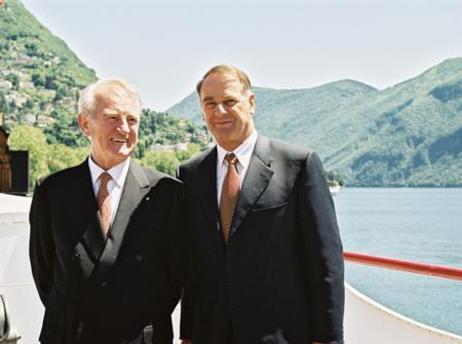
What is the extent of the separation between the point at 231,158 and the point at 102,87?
1.46 feet

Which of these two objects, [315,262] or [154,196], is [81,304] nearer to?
[154,196]

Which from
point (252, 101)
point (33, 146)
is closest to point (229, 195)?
point (252, 101)

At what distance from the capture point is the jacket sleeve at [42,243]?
2.38 metres

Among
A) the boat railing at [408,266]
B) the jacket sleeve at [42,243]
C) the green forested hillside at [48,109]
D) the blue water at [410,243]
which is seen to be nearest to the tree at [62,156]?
the green forested hillside at [48,109]

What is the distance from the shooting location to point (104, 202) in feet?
7.69

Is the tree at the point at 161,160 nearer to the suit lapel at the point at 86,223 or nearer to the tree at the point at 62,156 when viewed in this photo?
the tree at the point at 62,156

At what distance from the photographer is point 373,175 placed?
571 ft

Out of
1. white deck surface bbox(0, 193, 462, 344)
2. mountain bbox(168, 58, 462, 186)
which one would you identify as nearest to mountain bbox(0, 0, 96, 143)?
mountain bbox(168, 58, 462, 186)

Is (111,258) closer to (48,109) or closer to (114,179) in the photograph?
(114,179)

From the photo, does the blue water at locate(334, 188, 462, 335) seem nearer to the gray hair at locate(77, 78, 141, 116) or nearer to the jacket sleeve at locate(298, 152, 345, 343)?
the jacket sleeve at locate(298, 152, 345, 343)

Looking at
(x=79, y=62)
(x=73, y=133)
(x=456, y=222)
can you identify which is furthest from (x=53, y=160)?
(x=79, y=62)

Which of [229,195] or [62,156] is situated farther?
[62,156]

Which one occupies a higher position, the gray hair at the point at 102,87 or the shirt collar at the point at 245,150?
the gray hair at the point at 102,87

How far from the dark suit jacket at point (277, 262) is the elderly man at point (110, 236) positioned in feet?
0.44
